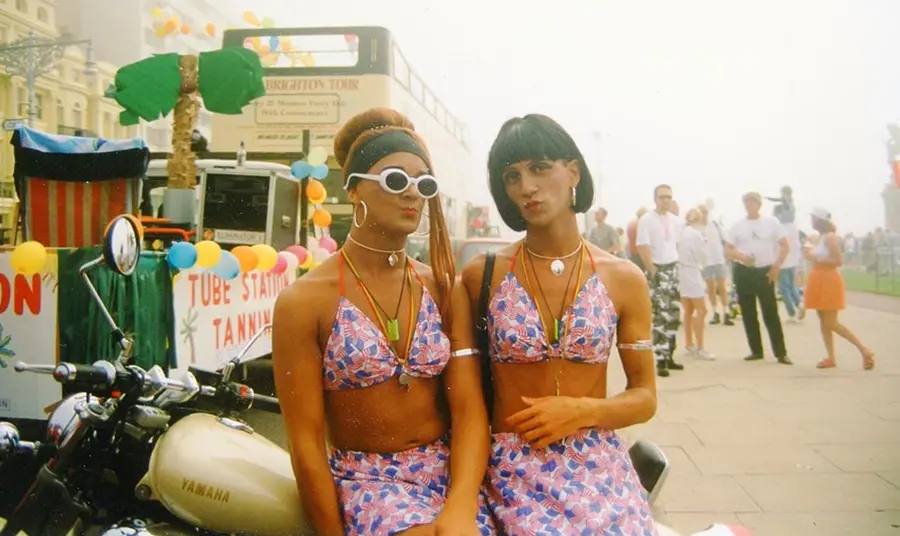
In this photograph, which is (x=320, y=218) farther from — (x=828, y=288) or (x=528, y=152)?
(x=828, y=288)

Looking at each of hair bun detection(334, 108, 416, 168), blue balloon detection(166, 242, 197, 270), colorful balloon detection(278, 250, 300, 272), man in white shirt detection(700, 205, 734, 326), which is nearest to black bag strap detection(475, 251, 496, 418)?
hair bun detection(334, 108, 416, 168)

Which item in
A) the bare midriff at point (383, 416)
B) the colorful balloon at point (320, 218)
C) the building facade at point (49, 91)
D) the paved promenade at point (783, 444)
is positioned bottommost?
the paved promenade at point (783, 444)

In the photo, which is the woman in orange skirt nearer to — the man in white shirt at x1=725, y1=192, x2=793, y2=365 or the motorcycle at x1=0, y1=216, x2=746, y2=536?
the man in white shirt at x1=725, y1=192, x2=793, y2=365

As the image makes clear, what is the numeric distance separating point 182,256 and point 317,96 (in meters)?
4.58

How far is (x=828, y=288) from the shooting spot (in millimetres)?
7039

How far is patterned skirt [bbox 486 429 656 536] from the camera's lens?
178 centimetres

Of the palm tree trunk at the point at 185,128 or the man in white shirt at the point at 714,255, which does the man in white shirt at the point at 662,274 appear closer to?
the man in white shirt at the point at 714,255

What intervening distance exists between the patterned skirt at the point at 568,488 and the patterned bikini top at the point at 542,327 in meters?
0.22

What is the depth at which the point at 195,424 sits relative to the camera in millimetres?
1849

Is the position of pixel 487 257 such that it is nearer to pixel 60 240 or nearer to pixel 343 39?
pixel 60 240

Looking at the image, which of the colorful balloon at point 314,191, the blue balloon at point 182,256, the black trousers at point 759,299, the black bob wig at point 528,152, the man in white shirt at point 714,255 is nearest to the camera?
the black bob wig at point 528,152

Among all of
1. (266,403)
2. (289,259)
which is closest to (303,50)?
(289,259)

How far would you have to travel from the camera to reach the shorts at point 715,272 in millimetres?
10875

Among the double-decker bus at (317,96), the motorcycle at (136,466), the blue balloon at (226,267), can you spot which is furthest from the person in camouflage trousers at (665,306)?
the motorcycle at (136,466)
